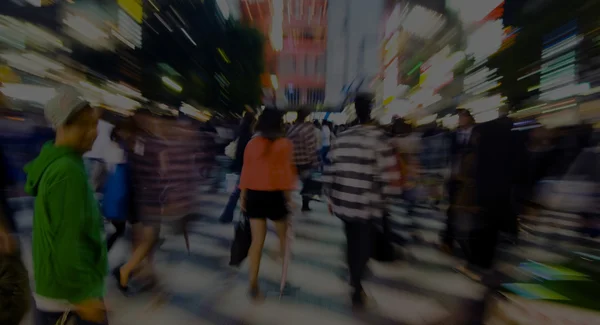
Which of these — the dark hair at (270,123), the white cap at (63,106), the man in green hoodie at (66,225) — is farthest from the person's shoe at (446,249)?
the white cap at (63,106)

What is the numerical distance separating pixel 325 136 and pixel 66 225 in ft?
31.7

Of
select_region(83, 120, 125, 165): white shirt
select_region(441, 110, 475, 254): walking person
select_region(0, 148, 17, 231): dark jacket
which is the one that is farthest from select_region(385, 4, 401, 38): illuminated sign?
select_region(0, 148, 17, 231): dark jacket

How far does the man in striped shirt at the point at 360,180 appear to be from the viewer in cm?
348

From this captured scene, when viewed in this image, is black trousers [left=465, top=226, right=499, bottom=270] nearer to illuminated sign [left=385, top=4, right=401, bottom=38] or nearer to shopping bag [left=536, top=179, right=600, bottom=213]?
shopping bag [left=536, top=179, right=600, bottom=213]

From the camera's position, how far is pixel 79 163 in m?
1.66

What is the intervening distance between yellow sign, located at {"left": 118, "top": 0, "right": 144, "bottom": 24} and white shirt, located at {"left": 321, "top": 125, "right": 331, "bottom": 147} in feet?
45.8

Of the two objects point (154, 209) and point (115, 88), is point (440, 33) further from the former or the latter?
point (154, 209)

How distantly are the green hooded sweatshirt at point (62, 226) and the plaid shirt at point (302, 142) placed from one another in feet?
17.5

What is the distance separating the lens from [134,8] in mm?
21125

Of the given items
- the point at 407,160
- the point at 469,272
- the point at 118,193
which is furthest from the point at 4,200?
the point at 407,160

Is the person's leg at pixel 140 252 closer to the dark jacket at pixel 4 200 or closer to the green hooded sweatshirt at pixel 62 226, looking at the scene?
the dark jacket at pixel 4 200

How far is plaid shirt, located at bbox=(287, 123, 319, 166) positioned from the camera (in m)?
6.97

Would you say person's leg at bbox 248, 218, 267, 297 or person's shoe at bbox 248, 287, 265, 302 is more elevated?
person's leg at bbox 248, 218, 267, 297

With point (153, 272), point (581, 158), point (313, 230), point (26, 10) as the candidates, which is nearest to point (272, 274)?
point (153, 272)
